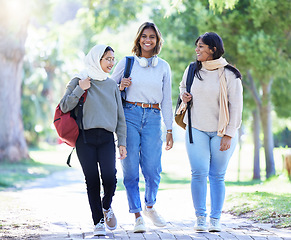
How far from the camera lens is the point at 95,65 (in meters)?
5.68

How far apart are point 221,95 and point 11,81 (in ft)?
55.3

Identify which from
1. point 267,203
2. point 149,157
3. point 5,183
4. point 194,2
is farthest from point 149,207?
point 194,2

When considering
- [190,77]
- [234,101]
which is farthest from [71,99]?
[234,101]

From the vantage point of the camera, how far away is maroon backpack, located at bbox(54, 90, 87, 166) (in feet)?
18.0

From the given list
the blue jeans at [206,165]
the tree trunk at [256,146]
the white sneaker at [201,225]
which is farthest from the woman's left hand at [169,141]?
the tree trunk at [256,146]

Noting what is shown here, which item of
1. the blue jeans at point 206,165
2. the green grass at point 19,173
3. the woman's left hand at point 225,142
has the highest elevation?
the woman's left hand at point 225,142

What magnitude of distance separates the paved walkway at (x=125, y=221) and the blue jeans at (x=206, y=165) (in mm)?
327

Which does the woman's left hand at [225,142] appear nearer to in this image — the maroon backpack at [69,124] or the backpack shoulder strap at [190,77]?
the backpack shoulder strap at [190,77]

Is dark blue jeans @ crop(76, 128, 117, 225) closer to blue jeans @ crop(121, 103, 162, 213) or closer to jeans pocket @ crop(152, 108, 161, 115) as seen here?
blue jeans @ crop(121, 103, 162, 213)

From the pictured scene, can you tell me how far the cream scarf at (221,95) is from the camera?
18.7 feet

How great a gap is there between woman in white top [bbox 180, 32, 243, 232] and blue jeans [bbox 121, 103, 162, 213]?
1.43ft

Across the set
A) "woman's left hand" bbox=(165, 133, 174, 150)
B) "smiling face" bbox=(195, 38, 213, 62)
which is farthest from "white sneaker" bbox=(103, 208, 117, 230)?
"smiling face" bbox=(195, 38, 213, 62)

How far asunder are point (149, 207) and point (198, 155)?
3.24ft

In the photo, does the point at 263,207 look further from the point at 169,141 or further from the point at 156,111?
the point at 156,111
